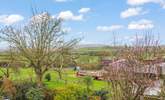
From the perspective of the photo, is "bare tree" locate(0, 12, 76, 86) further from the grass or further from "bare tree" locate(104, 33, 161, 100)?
"bare tree" locate(104, 33, 161, 100)

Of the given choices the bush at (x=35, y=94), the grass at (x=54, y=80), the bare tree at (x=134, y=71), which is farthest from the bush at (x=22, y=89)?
the bare tree at (x=134, y=71)

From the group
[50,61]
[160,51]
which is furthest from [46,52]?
[160,51]

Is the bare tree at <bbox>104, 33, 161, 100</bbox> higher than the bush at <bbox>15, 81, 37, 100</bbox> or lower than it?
higher

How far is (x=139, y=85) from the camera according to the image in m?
14.2

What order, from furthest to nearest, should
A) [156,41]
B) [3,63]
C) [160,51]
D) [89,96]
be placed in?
1. [3,63]
2. [89,96]
3. [160,51]
4. [156,41]

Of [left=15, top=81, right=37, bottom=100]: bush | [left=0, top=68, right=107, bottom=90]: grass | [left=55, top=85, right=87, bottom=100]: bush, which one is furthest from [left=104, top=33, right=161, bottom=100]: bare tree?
[left=0, top=68, right=107, bottom=90]: grass

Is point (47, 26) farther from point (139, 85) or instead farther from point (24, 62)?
point (139, 85)

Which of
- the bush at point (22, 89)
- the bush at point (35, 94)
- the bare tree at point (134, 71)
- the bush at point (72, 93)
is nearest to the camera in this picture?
the bare tree at point (134, 71)

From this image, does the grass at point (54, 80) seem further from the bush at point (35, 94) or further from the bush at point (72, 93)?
the bush at point (72, 93)

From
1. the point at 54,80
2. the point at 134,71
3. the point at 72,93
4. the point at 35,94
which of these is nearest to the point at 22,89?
the point at 35,94

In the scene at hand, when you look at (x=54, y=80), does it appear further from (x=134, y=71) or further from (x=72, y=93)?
(x=134, y=71)

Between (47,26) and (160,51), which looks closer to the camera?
(160,51)

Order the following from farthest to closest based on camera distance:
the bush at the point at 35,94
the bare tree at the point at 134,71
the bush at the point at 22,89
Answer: the bush at the point at 22,89, the bush at the point at 35,94, the bare tree at the point at 134,71

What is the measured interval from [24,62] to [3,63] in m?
9.02
